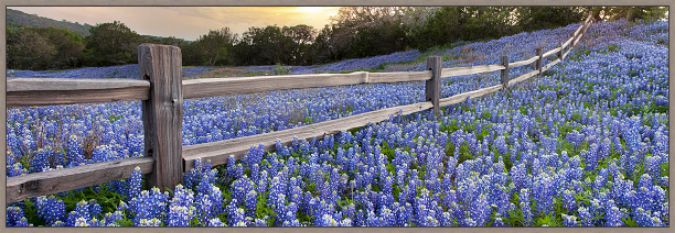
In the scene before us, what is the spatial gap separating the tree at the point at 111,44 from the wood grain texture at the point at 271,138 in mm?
23638

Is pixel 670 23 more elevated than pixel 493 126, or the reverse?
pixel 670 23

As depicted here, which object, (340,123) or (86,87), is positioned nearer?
(86,87)

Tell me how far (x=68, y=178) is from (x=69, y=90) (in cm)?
53

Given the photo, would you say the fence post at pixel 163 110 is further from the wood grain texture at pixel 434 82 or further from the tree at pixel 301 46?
the tree at pixel 301 46

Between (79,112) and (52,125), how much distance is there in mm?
1922

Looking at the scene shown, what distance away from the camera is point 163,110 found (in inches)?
136

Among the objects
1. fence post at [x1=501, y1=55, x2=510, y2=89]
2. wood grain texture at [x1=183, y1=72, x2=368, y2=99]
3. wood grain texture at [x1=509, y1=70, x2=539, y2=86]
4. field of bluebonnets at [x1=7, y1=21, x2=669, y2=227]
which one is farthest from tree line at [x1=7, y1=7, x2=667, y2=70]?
wood grain texture at [x1=183, y1=72, x2=368, y2=99]

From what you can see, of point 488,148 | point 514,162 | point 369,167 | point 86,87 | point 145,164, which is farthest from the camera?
point 488,148

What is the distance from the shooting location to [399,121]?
21.5 feet

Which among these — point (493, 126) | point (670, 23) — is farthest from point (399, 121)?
point (670, 23)

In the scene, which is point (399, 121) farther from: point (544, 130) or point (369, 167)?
point (369, 167)

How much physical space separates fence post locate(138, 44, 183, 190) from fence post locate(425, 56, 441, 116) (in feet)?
14.3

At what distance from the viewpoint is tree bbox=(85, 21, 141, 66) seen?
28.4 metres

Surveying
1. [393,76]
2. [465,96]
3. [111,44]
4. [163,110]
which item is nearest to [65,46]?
[111,44]
